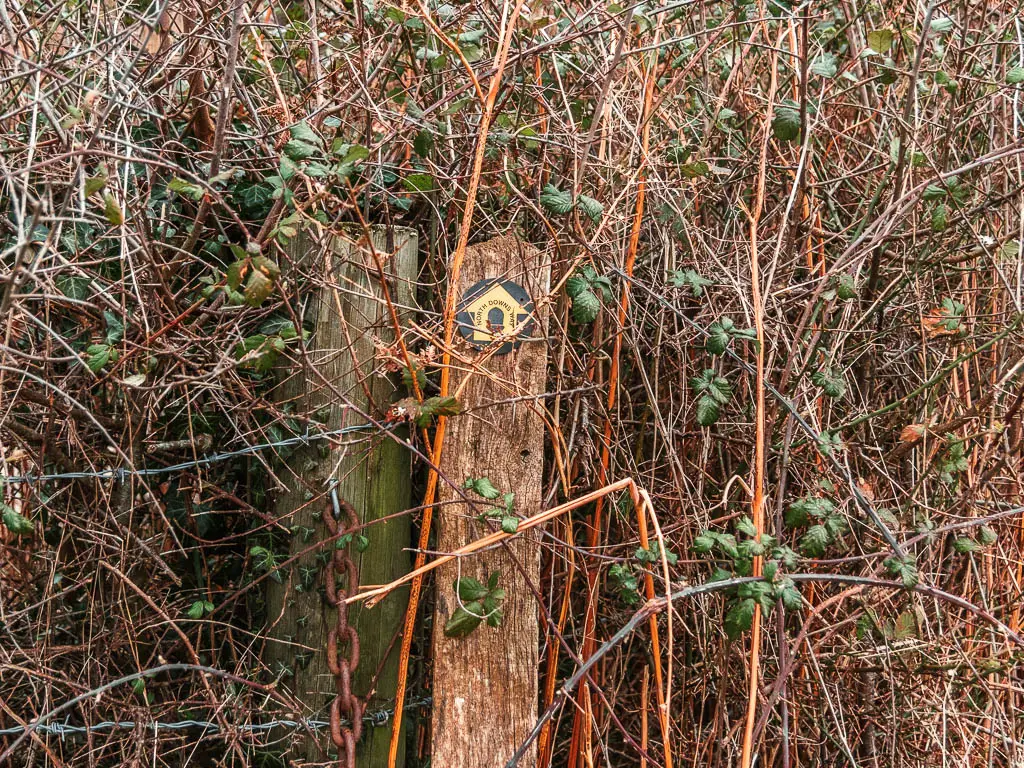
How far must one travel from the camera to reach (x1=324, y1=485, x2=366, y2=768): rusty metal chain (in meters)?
2.15

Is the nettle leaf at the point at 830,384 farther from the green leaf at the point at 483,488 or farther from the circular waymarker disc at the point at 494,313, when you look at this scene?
the green leaf at the point at 483,488

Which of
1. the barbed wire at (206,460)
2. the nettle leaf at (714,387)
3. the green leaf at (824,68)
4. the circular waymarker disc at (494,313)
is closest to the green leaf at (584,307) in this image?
the circular waymarker disc at (494,313)

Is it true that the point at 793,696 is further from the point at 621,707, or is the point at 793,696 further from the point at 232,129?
the point at 232,129

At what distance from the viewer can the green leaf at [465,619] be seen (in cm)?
215

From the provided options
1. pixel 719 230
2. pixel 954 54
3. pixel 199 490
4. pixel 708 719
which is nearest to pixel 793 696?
pixel 708 719

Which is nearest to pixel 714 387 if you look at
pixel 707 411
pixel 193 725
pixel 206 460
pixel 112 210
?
pixel 707 411

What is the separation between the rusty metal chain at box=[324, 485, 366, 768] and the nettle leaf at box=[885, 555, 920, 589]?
1.38m

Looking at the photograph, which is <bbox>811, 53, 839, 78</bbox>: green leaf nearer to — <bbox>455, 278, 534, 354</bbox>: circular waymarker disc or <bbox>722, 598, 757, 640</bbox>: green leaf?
<bbox>455, 278, 534, 354</bbox>: circular waymarker disc

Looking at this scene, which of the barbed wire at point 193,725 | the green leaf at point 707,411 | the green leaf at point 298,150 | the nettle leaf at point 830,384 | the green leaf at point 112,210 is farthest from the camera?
the nettle leaf at point 830,384

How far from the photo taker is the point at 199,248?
99.7 inches

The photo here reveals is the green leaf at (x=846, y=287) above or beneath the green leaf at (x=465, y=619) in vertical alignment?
above

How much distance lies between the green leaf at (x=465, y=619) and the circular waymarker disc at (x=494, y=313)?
2.15 ft

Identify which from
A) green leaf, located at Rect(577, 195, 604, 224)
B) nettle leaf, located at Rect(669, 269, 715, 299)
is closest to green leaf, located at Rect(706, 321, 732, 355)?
nettle leaf, located at Rect(669, 269, 715, 299)

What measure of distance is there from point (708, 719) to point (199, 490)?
171 centimetres
